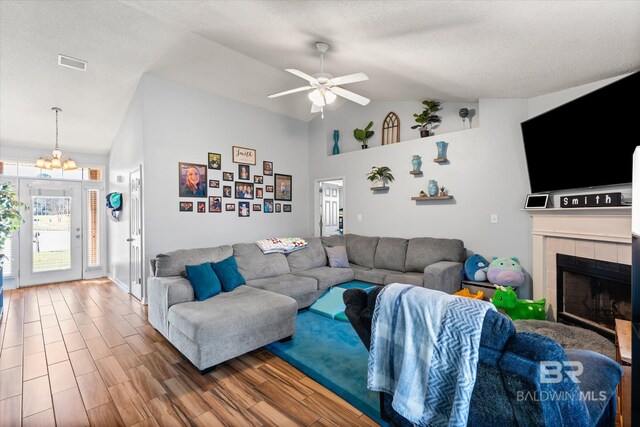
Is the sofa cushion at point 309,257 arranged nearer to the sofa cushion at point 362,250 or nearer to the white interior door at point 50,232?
the sofa cushion at point 362,250

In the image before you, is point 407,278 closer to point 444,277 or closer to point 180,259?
point 444,277

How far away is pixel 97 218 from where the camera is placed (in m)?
5.95

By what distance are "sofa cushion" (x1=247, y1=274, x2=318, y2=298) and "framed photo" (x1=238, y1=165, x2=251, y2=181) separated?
2002mm

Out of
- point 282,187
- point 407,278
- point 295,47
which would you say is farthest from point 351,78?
point 282,187

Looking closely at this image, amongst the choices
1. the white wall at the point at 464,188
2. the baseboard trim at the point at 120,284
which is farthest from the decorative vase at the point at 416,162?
the baseboard trim at the point at 120,284

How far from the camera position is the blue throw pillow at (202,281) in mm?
2900

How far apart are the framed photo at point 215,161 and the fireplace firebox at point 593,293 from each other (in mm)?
4630

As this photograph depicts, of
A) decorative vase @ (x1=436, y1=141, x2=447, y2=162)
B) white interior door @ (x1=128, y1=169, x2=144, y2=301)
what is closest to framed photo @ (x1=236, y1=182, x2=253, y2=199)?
white interior door @ (x1=128, y1=169, x2=144, y2=301)

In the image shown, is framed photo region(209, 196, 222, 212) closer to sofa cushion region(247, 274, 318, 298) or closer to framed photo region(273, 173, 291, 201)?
framed photo region(273, 173, 291, 201)

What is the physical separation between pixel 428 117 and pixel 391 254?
2.18 metres

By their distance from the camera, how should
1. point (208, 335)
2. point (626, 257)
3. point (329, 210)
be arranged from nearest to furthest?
point (208, 335) → point (626, 257) → point (329, 210)

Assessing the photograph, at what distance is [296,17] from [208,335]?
2.81m

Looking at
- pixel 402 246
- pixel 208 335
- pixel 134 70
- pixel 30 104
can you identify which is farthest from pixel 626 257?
pixel 30 104

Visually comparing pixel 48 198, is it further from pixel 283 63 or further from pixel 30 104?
pixel 283 63
